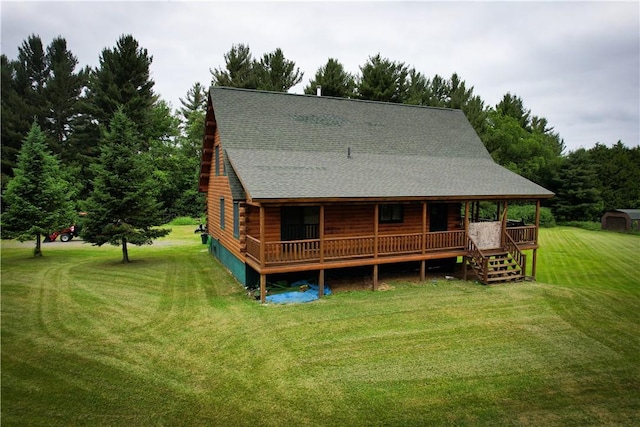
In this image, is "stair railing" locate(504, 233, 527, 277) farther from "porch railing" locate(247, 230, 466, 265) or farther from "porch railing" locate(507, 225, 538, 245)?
"porch railing" locate(247, 230, 466, 265)

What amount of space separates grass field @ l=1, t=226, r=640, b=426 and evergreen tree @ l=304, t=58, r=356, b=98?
105ft

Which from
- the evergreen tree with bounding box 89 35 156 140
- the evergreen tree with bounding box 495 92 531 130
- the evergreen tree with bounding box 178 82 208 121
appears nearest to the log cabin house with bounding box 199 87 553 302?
the evergreen tree with bounding box 89 35 156 140

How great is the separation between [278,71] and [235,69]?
195 inches

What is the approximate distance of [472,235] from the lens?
16781 mm

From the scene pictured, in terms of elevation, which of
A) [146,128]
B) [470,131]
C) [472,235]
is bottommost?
[472,235]

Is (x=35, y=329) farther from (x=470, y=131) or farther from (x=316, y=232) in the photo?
(x=470, y=131)

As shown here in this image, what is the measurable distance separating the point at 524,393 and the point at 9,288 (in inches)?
631

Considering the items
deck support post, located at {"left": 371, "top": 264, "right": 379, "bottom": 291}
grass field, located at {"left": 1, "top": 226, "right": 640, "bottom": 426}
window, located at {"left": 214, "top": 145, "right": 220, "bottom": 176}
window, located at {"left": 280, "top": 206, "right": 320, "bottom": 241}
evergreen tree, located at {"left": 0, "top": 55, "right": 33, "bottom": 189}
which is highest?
evergreen tree, located at {"left": 0, "top": 55, "right": 33, "bottom": 189}

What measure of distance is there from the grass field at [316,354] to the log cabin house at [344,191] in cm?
156

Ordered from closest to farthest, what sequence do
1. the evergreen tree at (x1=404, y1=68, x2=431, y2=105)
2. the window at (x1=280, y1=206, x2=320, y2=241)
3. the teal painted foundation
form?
the teal painted foundation
the window at (x1=280, y1=206, x2=320, y2=241)
the evergreen tree at (x1=404, y1=68, x2=431, y2=105)

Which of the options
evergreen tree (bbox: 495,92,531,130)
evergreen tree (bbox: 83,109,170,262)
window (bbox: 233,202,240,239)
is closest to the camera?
window (bbox: 233,202,240,239)

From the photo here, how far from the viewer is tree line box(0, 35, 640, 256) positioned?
39.4 meters

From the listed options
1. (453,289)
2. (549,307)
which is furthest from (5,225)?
(549,307)

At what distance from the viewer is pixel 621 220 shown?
35.3 metres
